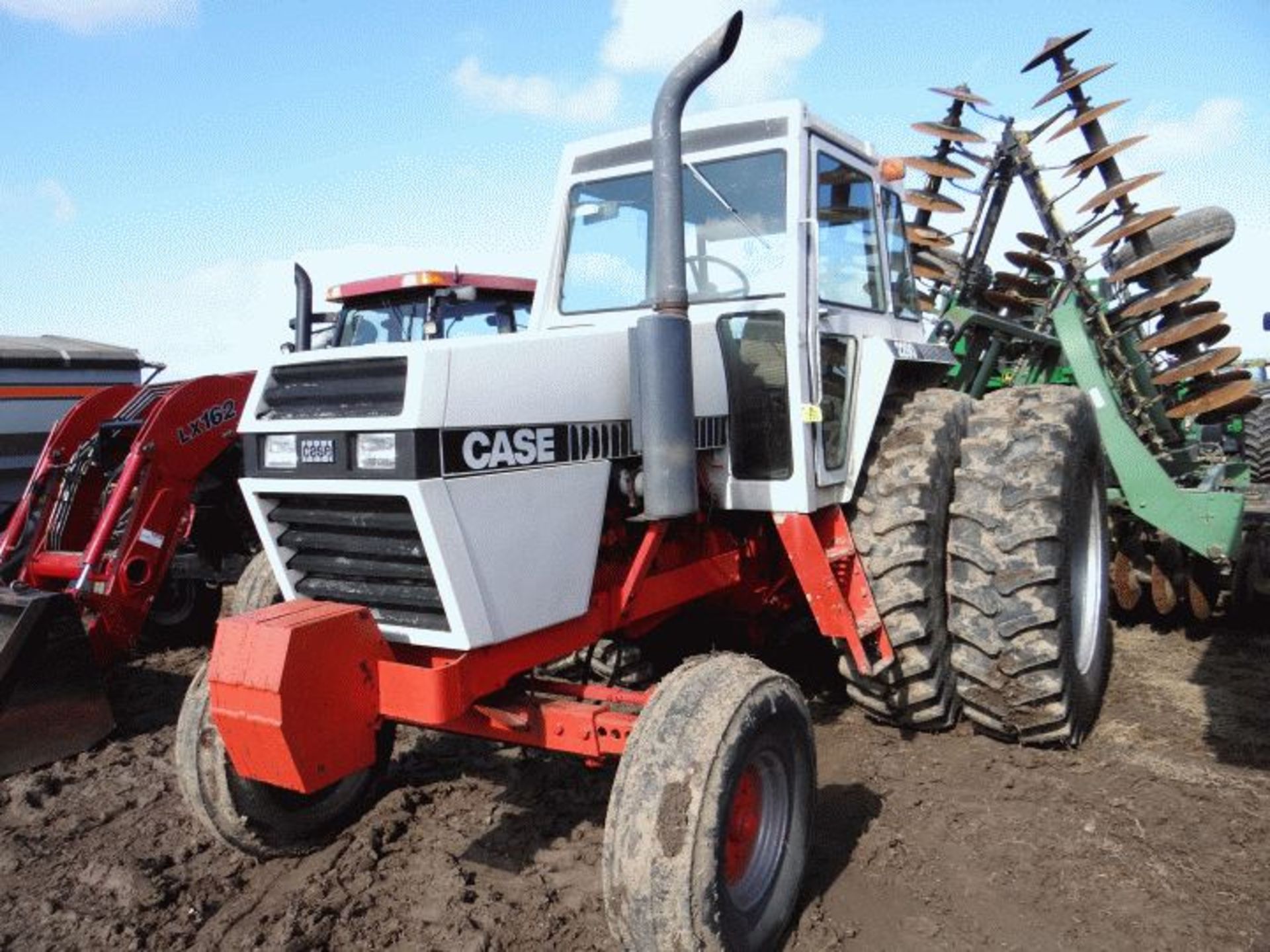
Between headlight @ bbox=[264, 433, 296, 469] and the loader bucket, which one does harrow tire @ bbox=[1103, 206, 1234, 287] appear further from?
the loader bucket

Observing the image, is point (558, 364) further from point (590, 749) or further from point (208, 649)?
point (208, 649)

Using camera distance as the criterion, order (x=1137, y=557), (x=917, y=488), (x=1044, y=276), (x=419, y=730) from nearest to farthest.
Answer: (x=917, y=488) < (x=419, y=730) < (x=1137, y=557) < (x=1044, y=276)

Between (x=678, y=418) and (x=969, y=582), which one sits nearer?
(x=678, y=418)

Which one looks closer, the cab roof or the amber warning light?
the amber warning light

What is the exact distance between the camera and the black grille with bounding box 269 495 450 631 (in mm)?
2664

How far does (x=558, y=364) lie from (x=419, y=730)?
236 cm

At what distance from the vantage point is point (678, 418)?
282 centimetres

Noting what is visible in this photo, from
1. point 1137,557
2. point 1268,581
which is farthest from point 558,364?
point 1268,581

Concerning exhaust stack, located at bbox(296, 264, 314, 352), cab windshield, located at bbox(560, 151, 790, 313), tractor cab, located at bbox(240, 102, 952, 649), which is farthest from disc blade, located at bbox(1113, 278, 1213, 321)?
exhaust stack, located at bbox(296, 264, 314, 352)

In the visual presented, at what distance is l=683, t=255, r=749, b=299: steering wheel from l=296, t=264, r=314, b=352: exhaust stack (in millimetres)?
2466

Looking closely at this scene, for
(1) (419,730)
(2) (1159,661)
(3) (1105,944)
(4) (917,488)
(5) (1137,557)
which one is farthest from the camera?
(5) (1137,557)

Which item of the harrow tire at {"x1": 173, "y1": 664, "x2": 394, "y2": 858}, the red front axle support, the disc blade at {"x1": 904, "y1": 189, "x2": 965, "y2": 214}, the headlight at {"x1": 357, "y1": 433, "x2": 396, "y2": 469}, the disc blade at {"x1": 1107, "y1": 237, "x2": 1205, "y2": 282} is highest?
the disc blade at {"x1": 904, "y1": 189, "x2": 965, "y2": 214}

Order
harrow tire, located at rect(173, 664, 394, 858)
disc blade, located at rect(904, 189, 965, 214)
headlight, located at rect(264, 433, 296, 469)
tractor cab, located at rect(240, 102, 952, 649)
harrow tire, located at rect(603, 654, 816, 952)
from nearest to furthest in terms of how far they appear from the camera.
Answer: harrow tire, located at rect(603, 654, 816, 952)
tractor cab, located at rect(240, 102, 952, 649)
headlight, located at rect(264, 433, 296, 469)
harrow tire, located at rect(173, 664, 394, 858)
disc blade, located at rect(904, 189, 965, 214)

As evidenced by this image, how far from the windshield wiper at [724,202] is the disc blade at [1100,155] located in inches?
124
